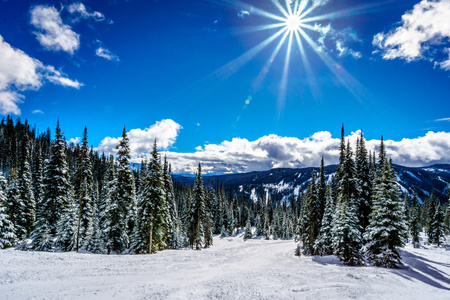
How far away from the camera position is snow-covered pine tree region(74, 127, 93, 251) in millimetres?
32281

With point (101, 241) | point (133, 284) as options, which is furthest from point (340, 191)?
point (101, 241)

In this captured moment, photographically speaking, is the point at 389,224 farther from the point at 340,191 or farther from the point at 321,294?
the point at 321,294

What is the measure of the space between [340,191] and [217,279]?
26.0 metres

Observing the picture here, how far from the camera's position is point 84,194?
123 ft

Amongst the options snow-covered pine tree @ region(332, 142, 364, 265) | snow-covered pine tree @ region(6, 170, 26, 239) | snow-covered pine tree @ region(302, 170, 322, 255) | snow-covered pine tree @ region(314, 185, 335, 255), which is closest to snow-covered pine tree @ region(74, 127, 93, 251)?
snow-covered pine tree @ region(6, 170, 26, 239)

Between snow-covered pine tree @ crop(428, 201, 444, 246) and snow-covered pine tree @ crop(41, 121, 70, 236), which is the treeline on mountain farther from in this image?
snow-covered pine tree @ crop(428, 201, 444, 246)

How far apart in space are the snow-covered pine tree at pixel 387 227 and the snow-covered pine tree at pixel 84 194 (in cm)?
3657

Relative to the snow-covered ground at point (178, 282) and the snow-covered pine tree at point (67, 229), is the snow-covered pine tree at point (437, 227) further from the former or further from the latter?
the snow-covered pine tree at point (67, 229)

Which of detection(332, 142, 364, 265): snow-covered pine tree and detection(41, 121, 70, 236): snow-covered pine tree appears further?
detection(41, 121, 70, 236): snow-covered pine tree

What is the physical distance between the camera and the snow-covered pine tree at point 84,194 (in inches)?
1271

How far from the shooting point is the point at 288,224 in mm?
102438

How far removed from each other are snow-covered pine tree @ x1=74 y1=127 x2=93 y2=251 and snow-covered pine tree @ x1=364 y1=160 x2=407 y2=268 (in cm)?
3657

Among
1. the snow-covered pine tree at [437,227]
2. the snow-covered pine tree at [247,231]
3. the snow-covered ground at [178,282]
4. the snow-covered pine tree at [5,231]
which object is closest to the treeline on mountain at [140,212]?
the snow-covered pine tree at [5,231]

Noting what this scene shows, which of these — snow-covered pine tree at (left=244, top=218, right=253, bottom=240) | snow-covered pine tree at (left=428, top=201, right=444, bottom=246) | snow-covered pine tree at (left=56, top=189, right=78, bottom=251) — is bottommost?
snow-covered pine tree at (left=244, top=218, right=253, bottom=240)
